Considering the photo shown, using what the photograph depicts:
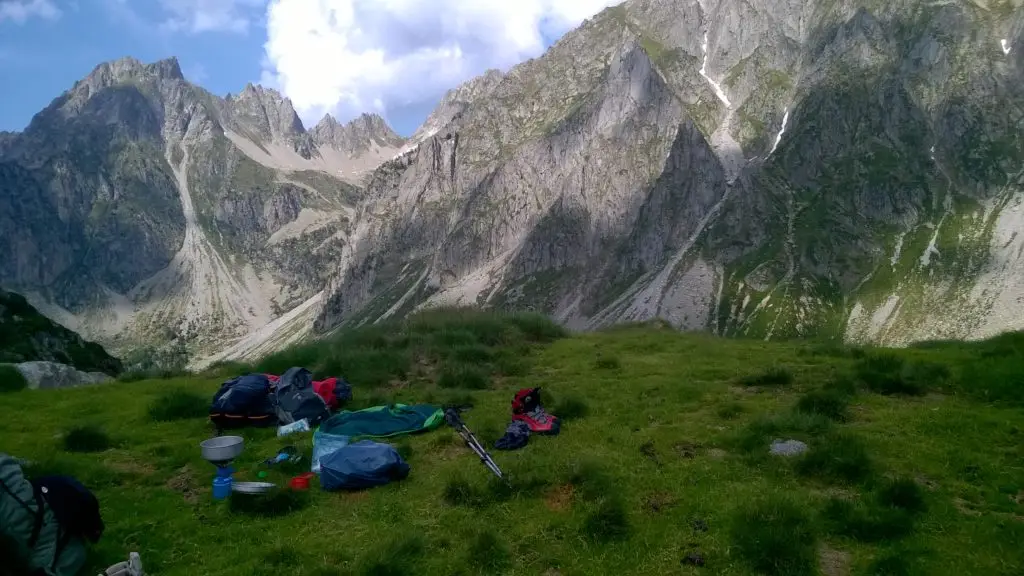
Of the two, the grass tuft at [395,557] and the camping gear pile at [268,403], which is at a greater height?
the camping gear pile at [268,403]

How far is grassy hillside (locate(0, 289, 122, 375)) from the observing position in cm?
3975

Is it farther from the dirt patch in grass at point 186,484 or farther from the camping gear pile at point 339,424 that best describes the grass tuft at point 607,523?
the dirt patch in grass at point 186,484

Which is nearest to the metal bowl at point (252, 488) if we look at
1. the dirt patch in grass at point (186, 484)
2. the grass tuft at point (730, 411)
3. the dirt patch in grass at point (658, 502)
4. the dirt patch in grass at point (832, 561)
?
the dirt patch in grass at point (186, 484)

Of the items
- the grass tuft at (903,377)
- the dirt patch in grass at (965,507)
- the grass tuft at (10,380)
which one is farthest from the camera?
the grass tuft at (10,380)

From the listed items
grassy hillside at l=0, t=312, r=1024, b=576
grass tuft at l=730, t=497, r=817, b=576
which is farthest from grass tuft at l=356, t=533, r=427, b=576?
grass tuft at l=730, t=497, r=817, b=576

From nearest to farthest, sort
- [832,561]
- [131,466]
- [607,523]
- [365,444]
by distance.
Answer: [832,561], [607,523], [365,444], [131,466]

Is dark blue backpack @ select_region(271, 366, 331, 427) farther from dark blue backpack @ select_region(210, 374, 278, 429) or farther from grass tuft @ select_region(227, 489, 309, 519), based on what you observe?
grass tuft @ select_region(227, 489, 309, 519)

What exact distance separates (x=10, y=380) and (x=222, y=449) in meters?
15.6

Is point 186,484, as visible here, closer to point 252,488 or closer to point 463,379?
point 252,488

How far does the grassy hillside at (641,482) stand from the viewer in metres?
7.99

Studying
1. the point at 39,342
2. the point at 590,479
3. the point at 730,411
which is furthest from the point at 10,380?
the point at 39,342

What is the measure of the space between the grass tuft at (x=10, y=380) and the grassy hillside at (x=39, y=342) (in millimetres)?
17606

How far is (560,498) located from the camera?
976cm

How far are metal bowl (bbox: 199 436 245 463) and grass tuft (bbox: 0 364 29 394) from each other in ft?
46.1
